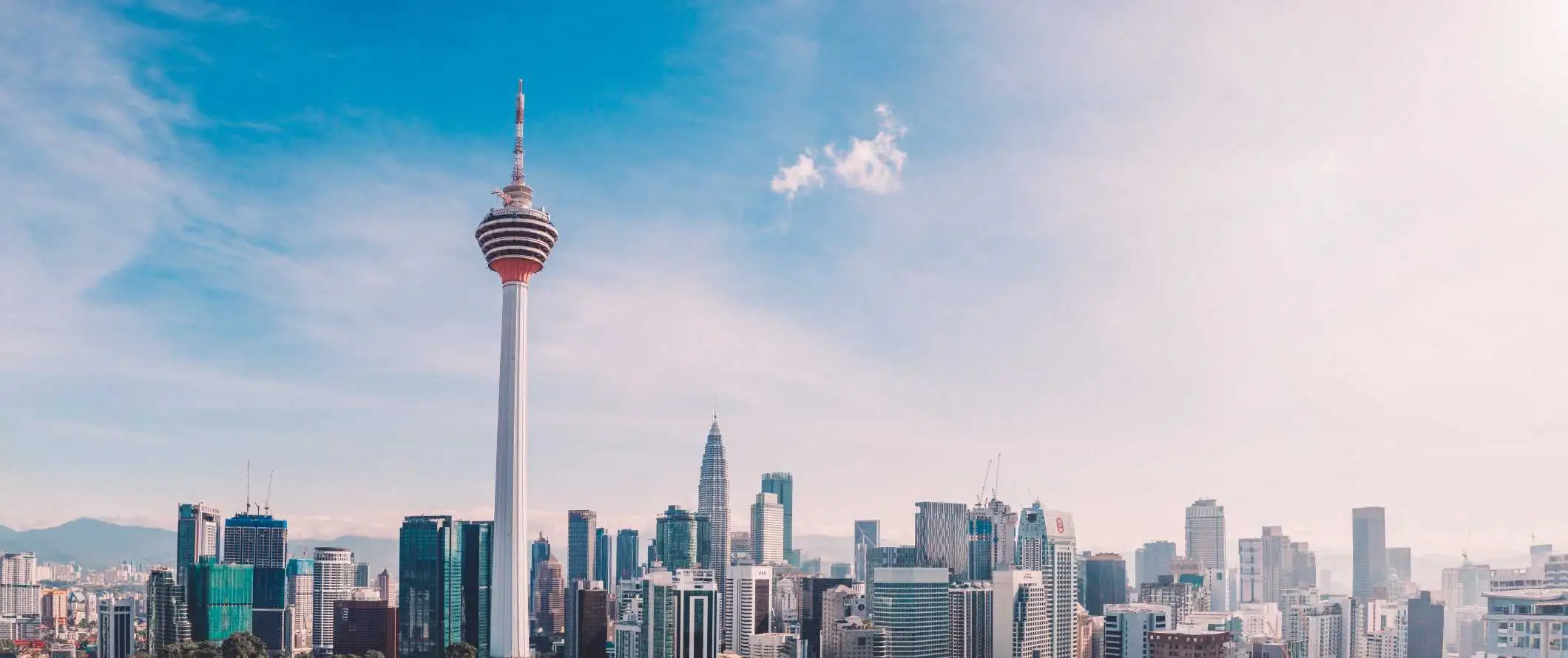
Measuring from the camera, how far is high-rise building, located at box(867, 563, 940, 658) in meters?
60.0

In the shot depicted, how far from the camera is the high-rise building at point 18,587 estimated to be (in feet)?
336

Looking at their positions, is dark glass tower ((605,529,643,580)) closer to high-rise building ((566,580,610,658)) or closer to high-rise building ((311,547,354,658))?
high-rise building ((311,547,354,658))

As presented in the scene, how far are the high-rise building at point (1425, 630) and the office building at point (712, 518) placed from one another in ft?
188

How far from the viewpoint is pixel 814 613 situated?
78.2 metres

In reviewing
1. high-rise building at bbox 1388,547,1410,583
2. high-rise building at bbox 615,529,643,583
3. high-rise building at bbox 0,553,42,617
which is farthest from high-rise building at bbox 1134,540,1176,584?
high-rise building at bbox 0,553,42,617

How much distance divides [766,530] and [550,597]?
33.0 m

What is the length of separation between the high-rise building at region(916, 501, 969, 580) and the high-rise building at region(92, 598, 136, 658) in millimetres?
54355

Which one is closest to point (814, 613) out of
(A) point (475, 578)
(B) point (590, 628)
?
(B) point (590, 628)

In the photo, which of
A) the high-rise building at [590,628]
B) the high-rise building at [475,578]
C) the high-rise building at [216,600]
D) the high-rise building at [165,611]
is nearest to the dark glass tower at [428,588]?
the high-rise building at [475,578]

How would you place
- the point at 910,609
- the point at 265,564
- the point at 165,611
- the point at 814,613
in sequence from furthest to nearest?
the point at 265,564 < the point at 814,613 < the point at 165,611 < the point at 910,609

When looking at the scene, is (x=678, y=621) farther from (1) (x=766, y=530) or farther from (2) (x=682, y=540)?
(1) (x=766, y=530)

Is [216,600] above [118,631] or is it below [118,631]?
above

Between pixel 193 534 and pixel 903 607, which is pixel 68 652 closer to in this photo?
pixel 193 534

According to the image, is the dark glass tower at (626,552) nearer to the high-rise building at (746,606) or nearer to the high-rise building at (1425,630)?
the high-rise building at (746,606)
